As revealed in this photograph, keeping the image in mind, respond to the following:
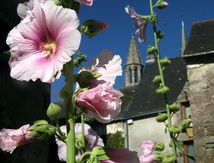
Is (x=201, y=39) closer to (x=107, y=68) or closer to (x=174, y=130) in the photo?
(x=174, y=130)

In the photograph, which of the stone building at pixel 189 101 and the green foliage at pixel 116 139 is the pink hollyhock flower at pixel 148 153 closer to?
the stone building at pixel 189 101

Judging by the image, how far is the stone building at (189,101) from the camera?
11.6 meters

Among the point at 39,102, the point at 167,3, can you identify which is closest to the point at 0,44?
the point at 39,102

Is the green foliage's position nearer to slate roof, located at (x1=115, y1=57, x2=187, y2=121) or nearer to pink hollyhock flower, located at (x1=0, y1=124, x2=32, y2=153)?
slate roof, located at (x1=115, y1=57, x2=187, y2=121)

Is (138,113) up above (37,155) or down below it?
above

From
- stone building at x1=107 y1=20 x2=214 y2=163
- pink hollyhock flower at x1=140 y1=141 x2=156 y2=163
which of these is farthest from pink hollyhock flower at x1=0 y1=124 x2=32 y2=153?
stone building at x1=107 y1=20 x2=214 y2=163

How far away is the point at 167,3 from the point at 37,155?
18.0 ft

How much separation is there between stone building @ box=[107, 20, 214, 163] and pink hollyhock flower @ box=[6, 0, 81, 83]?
5.87 meters

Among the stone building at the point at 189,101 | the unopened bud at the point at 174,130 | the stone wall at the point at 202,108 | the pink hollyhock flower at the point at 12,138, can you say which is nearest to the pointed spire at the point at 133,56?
the stone building at the point at 189,101

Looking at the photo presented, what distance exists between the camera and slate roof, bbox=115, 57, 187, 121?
62.1 ft

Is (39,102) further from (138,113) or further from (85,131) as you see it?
(138,113)

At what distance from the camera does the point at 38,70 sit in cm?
128

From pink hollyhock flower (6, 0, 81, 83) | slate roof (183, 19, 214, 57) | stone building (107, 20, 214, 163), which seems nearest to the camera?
pink hollyhock flower (6, 0, 81, 83)

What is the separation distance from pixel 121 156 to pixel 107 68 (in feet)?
0.92
